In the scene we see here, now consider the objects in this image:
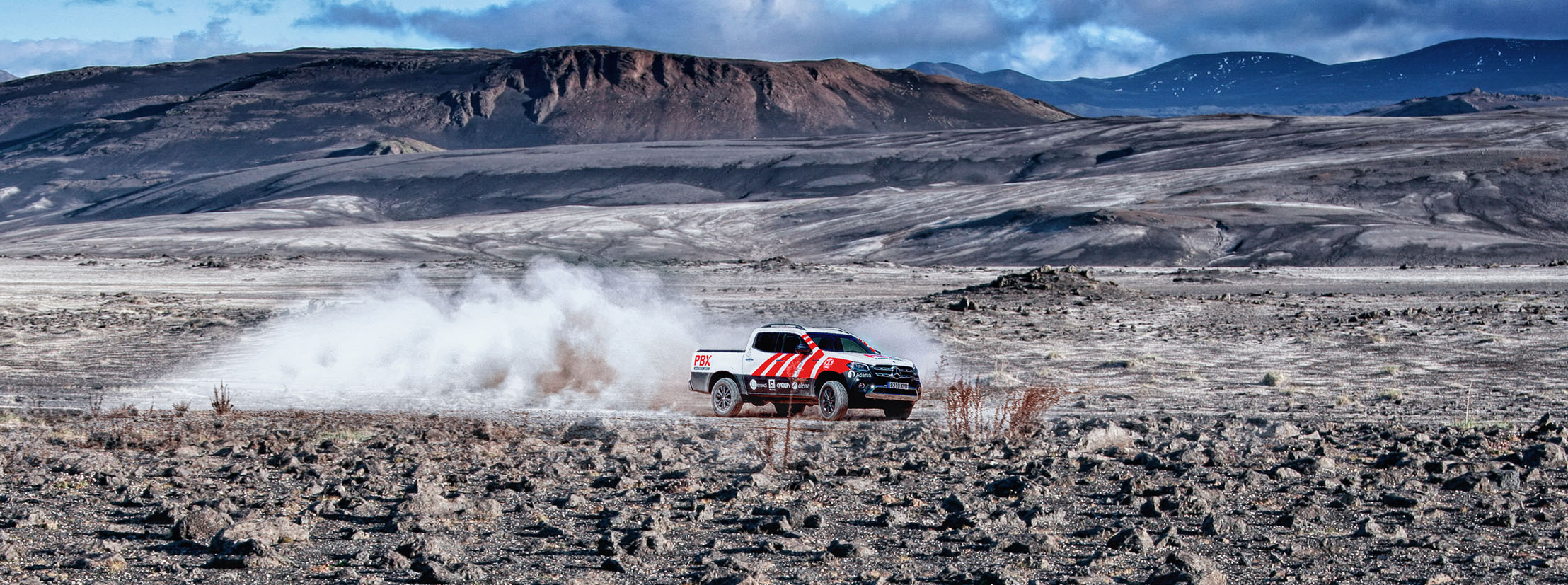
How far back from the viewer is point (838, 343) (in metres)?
15.9

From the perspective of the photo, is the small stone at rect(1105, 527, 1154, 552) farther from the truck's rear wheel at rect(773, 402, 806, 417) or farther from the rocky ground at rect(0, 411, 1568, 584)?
the truck's rear wheel at rect(773, 402, 806, 417)

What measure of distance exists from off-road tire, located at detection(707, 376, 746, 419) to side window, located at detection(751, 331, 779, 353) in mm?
477

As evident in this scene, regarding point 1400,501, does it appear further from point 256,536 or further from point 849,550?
point 256,536

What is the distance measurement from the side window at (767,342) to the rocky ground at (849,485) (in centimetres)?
82

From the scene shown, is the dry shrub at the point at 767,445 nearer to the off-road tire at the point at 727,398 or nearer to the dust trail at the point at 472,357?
the off-road tire at the point at 727,398

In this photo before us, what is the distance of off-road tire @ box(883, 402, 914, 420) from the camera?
612 inches

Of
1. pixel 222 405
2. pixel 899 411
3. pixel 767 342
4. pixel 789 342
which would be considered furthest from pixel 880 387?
pixel 222 405

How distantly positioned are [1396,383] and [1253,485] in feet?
33.4

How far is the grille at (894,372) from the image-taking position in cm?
1524

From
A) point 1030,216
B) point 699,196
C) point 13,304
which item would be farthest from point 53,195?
point 13,304

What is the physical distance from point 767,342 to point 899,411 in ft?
5.57

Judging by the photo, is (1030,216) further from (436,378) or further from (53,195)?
(53,195)

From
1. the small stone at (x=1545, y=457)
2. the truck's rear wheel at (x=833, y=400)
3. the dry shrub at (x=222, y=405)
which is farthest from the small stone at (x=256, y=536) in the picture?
the small stone at (x=1545, y=457)

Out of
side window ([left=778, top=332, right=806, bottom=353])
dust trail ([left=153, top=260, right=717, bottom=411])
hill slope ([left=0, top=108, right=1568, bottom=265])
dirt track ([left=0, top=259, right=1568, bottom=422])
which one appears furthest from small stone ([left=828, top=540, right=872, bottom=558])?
hill slope ([left=0, top=108, right=1568, bottom=265])
